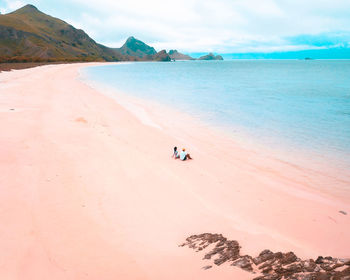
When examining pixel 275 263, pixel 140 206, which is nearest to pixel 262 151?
pixel 140 206

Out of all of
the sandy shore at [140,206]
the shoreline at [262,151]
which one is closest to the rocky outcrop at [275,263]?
the sandy shore at [140,206]

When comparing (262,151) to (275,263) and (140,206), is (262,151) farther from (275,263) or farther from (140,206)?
(275,263)

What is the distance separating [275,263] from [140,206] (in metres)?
4.38

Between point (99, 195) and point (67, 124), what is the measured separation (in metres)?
10.5

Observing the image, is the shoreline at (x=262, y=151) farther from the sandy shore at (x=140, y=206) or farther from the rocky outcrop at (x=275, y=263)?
the rocky outcrop at (x=275, y=263)

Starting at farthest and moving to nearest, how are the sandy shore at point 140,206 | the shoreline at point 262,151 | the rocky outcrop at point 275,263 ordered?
the shoreline at point 262,151 < the sandy shore at point 140,206 < the rocky outcrop at point 275,263

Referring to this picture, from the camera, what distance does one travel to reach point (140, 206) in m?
8.13

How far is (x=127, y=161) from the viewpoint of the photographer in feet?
38.8

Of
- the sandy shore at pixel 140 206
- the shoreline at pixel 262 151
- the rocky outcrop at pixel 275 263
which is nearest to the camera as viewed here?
the rocky outcrop at pixel 275 263

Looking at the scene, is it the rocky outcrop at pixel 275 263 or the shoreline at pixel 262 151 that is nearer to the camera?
the rocky outcrop at pixel 275 263

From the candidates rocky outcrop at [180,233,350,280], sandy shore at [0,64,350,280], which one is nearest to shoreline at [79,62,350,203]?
sandy shore at [0,64,350,280]

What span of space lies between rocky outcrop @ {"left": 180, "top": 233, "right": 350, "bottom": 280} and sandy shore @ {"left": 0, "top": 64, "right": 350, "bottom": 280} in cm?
25

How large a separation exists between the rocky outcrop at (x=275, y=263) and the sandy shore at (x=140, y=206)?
0.25 m

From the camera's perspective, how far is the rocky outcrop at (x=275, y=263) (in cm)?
463
